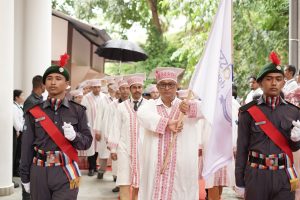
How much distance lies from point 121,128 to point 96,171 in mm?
4004

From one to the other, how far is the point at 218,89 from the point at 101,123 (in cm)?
558

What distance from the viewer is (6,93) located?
8172 mm

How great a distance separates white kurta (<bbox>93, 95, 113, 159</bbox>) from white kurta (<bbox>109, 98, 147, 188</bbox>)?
2.34m

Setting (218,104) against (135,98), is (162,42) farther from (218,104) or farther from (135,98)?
(218,104)

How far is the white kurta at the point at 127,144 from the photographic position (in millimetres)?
7371

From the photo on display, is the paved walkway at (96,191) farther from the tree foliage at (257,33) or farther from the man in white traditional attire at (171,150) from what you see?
the tree foliage at (257,33)

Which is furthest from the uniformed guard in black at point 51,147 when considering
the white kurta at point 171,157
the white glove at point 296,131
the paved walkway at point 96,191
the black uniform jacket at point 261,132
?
the paved walkway at point 96,191

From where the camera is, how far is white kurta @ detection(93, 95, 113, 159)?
33.6 feet

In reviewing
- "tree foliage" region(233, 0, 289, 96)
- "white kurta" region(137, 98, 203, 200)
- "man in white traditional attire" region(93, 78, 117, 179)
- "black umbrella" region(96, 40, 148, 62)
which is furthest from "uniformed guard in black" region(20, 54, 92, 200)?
"tree foliage" region(233, 0, 289, 96)

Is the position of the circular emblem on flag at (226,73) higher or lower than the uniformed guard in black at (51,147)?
higher

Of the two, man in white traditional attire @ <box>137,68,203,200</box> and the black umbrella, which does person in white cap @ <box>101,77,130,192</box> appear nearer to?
man in white traditional attire @ <box>137,68,203,200</box>

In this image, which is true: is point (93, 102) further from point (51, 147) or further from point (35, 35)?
point (51, 147)

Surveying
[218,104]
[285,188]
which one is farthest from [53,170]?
[285,188]

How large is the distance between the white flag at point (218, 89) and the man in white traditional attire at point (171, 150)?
25 cm
